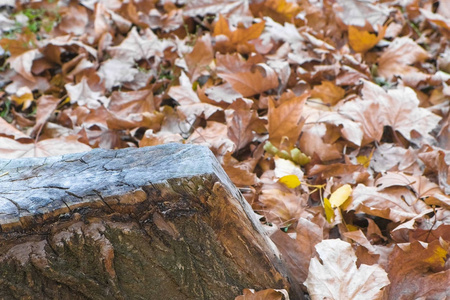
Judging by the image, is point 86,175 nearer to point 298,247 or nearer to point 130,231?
point 130,231

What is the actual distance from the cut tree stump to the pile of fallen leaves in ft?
0.54

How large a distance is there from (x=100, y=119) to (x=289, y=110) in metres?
0.96

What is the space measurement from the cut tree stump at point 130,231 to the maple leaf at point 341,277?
3.9 inches

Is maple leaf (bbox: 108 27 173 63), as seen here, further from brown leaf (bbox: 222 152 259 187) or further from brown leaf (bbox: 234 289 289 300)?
brown leaf (bbox: 234 289 289 300)

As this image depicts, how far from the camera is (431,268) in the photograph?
4.46ft

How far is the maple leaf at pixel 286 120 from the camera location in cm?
190

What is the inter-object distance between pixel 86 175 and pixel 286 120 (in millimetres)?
1013

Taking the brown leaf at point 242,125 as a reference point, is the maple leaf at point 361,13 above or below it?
above

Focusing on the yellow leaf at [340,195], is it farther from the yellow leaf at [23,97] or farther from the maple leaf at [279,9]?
the yellow leaf at [23,97]

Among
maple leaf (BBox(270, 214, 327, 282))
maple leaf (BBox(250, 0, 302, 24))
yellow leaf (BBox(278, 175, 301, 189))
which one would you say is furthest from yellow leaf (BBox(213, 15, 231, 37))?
maple leaf (BBox(270, 214, 327, 282))

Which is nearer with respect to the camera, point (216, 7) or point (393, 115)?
point (393, 115)

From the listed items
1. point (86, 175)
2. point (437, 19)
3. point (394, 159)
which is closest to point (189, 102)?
point (394, 159)

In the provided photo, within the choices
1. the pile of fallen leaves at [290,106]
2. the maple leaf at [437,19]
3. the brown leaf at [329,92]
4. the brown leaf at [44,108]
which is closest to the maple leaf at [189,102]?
the pile of fallen leaves at [290,106]

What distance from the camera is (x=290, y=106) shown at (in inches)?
75.0
